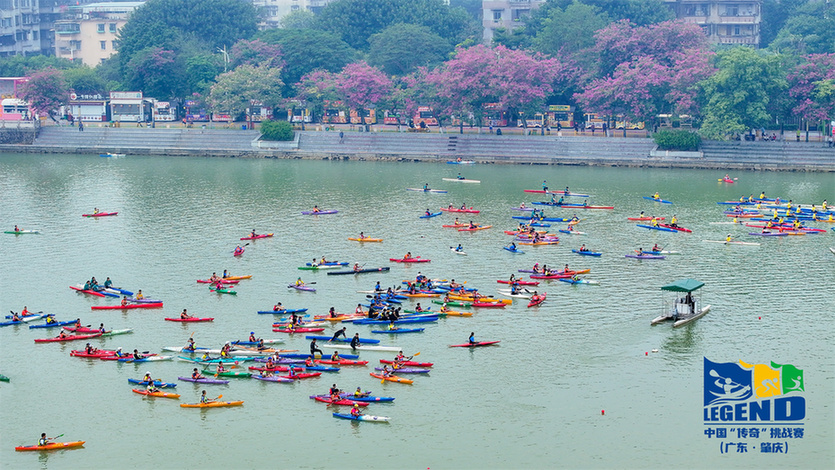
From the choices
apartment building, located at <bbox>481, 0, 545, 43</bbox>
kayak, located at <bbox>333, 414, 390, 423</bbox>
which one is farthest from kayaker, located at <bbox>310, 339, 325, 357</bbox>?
apartment building, located at <bbox>481, 0, 545, 43</bbox>

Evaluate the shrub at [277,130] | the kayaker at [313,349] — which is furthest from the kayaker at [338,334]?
the shrub at [277,130]

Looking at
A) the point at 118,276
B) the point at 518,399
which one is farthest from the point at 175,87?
the point at 518,399

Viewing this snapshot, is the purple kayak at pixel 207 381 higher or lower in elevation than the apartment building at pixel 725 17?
lower

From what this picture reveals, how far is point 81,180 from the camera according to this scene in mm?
100625

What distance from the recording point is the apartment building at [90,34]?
179625 millimetres

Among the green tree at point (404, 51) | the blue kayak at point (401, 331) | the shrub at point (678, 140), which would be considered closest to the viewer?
the blue kayak at point (401, 331)

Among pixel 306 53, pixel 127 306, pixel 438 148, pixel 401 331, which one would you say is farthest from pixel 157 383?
pixel 306 53

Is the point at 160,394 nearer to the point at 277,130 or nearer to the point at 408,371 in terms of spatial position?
the point at 408,371

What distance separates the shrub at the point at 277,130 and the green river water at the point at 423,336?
33.1 meters

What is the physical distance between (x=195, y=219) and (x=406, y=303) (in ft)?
99.2

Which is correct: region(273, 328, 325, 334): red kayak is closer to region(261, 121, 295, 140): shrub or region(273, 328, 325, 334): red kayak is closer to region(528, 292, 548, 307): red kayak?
region(528, 292, 548, 307): red kayak

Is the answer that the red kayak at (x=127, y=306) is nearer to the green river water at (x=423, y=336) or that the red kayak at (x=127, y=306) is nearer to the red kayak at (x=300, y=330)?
the green river water at (x=423, y=336)

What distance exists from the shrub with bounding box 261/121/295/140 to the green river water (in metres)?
33.1

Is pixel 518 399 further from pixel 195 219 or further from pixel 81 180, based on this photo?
pixel 81 180
